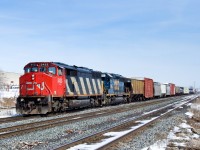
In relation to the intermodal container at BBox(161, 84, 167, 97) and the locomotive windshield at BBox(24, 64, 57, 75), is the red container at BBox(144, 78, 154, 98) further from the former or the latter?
the locomotive windshield at BBox(24, 64, 57, 75)

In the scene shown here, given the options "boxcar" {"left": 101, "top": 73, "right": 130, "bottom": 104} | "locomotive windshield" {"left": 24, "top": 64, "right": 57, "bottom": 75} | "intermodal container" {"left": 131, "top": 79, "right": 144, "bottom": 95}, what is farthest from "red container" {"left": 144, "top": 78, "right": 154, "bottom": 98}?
"locomotive windshield" {"left": 24, "top": 64, "right": 57, "bottom": 75}

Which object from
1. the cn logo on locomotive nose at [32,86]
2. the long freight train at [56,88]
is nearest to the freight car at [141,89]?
the long freight train at [56,88]

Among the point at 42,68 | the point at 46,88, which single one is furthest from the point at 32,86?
the point at 42,68

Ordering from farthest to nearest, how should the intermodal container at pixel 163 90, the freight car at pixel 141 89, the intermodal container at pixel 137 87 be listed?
1. the intermodal container at pixel 163 90
2. the freight car at pixel 141 89
3. the intermodal container at pixel 137 87

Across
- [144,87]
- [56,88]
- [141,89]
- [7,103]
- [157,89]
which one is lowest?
[7,103]

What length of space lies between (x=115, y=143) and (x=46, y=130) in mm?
4268

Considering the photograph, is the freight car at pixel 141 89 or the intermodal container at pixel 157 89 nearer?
the freight car at pixel 141 89

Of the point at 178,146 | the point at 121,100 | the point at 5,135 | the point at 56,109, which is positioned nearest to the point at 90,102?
the point at 56,109

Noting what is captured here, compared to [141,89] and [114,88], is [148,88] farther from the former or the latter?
[114,88]

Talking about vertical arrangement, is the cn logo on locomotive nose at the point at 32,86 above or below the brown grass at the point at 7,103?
above

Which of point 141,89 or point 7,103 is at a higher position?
point 141,89

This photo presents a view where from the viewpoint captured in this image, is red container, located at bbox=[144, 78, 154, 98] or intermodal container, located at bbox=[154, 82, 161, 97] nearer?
red container, located at bbox=[144, 78, 154, 98]

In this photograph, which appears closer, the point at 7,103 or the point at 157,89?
the point at 7,103

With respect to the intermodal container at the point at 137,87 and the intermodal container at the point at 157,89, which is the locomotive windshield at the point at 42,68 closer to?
the intermodal container at the point at 137,87
